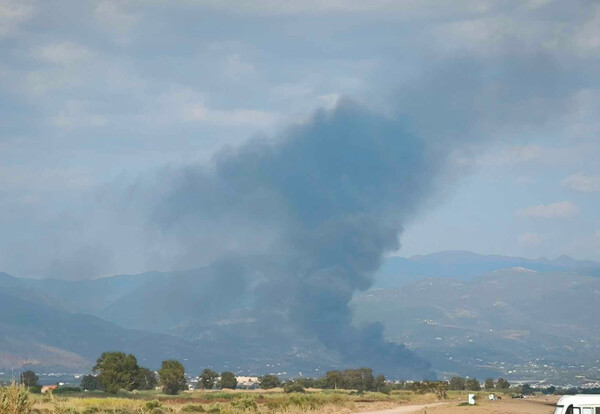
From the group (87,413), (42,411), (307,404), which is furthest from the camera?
(307,404)

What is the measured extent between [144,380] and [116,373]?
16.9 metres

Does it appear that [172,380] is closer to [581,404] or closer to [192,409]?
[192,409]

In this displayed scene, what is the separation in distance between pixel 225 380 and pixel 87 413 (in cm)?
9428

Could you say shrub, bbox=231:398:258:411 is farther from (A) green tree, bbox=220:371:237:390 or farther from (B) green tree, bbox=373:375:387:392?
(A) green tree, bbox=220:371:237:390

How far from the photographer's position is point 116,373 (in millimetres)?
116188

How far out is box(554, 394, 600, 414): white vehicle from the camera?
138 feet

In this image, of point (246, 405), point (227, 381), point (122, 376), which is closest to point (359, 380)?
point (227, 381)

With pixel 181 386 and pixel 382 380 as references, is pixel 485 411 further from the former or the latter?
pixel 382 380

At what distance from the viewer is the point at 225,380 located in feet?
531

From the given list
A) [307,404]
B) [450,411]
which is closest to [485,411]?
[450,411]

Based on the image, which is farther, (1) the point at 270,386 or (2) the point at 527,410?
(1) the point at 270,386

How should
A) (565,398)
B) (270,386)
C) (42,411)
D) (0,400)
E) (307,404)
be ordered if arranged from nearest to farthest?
(0,400) → (565,398) → (42,411) → (307,404) → (270,386)

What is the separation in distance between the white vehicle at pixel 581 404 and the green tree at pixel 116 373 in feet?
262

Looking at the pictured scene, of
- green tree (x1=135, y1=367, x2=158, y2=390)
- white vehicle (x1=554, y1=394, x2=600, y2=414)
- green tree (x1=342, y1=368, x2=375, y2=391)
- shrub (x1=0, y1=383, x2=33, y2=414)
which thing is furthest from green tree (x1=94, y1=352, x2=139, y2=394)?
white vehicle (x1=554, y1=394, x2=600, y2=414)
